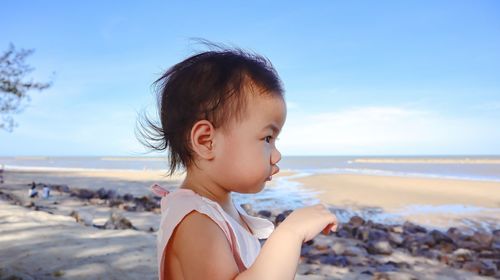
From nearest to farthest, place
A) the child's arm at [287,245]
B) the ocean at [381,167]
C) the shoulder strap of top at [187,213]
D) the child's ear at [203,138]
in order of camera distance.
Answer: the child's arm at [287,245] → the shoulder strap of top at [187,213] → the child's ear at [203,138] → the ocean at [381,167]

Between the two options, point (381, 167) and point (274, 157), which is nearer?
point (274, 157)

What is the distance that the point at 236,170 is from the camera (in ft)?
4.75

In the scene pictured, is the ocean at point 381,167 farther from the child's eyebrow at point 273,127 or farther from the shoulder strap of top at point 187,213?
the shoulder strap of top at point 187,213

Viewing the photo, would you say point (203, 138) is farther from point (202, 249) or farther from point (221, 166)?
point (202, 249)

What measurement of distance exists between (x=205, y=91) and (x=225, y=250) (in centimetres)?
57

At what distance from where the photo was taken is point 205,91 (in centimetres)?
147

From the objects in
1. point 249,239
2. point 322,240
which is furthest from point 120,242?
point 249,239

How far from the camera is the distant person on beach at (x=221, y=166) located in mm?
1274

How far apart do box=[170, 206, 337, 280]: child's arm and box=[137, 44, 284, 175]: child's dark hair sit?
1.08 feet

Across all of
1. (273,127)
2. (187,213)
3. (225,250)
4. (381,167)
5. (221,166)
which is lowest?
(381,167)

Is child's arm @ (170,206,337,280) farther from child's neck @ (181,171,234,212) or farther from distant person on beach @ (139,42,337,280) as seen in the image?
child's neck @ (181,171,234,212)

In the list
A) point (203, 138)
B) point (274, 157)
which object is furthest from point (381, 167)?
point (203, 138)

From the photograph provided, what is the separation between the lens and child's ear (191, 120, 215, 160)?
144 centimetres

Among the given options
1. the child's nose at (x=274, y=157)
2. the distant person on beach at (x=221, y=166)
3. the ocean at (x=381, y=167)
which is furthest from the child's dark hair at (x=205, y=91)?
the ocean at (x=381, y=167)
